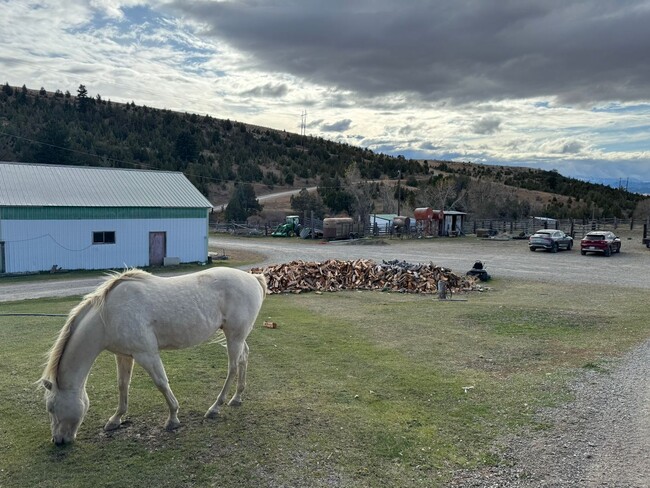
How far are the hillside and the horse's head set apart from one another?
5088 centimetres

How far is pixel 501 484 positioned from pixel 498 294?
14.6 metres

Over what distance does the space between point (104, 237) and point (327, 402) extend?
22.8 meters

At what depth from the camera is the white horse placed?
5.61 metres

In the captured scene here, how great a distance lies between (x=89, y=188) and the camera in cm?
2739

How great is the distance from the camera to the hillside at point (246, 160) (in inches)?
2473

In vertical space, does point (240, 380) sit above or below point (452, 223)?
below

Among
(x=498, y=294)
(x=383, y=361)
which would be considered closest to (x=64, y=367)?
(x=383, y=361)

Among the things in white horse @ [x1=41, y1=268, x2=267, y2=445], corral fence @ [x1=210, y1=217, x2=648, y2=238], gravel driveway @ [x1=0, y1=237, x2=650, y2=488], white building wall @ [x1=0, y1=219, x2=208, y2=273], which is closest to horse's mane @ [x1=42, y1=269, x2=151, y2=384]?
white horse @ [x1=41, y1=268, x2=267, y2=445]

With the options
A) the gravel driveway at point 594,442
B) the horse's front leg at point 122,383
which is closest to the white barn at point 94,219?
the horse's front leg at point 122,383

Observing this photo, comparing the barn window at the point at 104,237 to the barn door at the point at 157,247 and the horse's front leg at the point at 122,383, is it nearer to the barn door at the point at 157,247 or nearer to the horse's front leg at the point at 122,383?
the barn door at the point at 157,247

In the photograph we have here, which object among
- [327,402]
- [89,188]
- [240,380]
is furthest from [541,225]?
[240,380]

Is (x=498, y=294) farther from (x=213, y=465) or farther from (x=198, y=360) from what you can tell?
(x=213, y=465)

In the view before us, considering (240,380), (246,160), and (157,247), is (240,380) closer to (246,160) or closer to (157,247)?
(157,247)

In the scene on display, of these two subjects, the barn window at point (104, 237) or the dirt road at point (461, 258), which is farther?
the barn window at point (104, 237)
